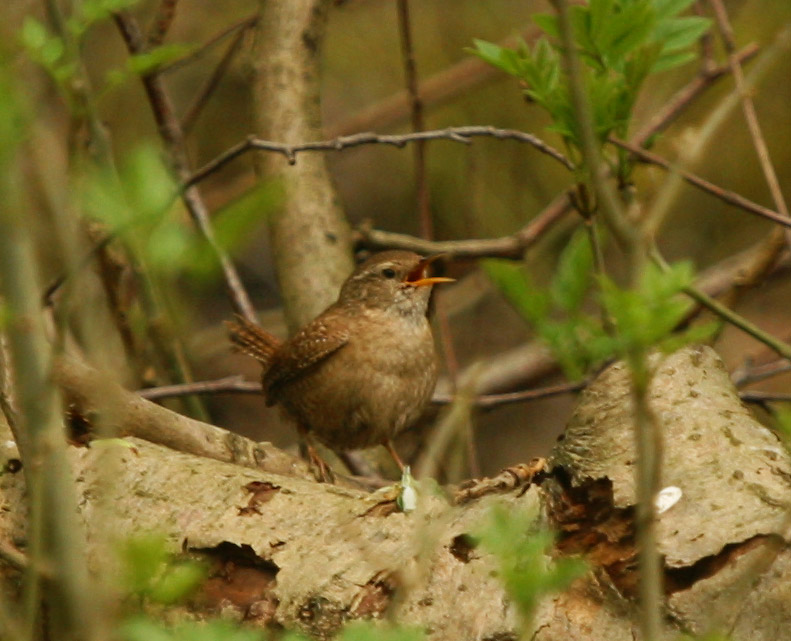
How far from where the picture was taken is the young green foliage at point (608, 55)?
175cm

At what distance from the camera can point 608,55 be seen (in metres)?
1.81

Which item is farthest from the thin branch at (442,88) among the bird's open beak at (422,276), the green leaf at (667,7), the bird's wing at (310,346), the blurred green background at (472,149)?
the green leaf at (667,7)

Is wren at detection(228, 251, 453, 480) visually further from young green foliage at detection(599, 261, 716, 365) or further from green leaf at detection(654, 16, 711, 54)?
young green foliage at detection(599, 261, 716, 365)

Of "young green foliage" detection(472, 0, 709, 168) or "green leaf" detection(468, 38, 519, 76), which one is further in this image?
"green leaf" detection(468, 38, 519, 76)

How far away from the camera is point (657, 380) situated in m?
2.19

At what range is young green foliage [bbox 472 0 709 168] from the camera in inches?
69.0

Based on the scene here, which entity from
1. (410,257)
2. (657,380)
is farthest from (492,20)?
(657,380)

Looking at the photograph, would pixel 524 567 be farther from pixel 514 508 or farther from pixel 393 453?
pixel 393 453

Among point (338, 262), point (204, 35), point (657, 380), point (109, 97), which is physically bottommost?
point (657, 380)

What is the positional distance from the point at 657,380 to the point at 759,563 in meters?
0.84

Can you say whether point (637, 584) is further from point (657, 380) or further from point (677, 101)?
point (677, 101)

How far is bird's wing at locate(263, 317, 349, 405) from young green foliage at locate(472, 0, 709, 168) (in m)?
1.62

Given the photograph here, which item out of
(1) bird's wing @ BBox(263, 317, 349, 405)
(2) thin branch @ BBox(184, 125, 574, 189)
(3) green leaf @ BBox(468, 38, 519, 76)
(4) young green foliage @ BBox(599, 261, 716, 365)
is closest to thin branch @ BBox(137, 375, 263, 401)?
(1) bird's wing @ BBox(263, 317, 349, 405)

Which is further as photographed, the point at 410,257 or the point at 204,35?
the point at 204,35
